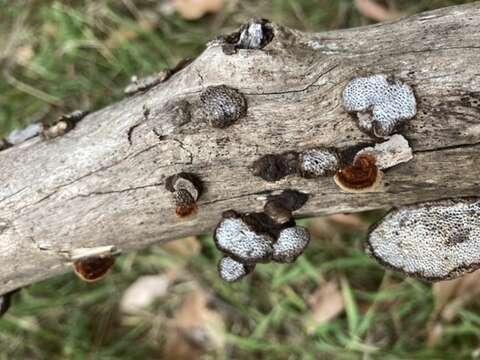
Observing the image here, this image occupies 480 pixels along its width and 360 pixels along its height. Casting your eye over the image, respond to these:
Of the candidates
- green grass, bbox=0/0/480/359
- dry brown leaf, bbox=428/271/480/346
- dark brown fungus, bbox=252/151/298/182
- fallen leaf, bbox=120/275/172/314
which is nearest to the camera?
dark brown fungus, bbox=252/151/298/182

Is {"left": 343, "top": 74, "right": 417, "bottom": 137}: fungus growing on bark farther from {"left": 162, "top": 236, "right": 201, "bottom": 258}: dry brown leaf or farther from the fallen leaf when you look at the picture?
the fallen leaf

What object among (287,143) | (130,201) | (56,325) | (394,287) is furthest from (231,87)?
(56,325)

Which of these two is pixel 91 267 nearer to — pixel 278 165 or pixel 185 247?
pixel 278 165

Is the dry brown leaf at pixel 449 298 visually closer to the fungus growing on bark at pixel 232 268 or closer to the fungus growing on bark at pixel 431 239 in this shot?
the fungus growing on bark at pixel 431 239

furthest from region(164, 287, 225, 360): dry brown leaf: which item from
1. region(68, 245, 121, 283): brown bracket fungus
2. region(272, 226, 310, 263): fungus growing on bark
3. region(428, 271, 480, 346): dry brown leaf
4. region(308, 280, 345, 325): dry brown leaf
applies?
region(272, 226, 310, 263): fungus growing on bark

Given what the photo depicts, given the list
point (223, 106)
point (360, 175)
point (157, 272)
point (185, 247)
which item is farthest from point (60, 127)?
point (157, 272)

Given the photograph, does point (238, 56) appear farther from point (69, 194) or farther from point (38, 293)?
point (38, 293)
